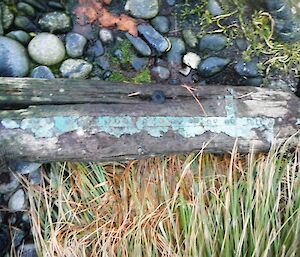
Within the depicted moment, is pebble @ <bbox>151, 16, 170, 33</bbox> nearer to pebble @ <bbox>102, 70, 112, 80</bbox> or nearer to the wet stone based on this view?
pebble @ <bbox>102, 70, 112, 80</bbox>

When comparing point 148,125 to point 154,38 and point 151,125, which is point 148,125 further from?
point 154,38

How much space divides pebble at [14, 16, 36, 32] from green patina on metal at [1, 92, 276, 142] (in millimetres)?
516

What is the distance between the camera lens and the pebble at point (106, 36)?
7.81ft

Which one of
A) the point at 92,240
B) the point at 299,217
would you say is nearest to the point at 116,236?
the point at 92,240

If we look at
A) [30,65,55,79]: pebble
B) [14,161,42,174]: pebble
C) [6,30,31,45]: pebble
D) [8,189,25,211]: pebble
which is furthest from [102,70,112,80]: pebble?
[8,189,25,211]: pebble

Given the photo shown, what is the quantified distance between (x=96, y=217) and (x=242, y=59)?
3.02ft

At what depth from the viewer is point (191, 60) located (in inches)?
95.3

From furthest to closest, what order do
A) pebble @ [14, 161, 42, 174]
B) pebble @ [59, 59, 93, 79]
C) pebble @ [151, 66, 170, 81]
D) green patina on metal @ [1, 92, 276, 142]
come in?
pebble @ [151, 66, 170, 81] → pebble @ [59, 59, 93, 79] → pebble @ [14, 161, 42, 174] → green patina on metal @ [1, 92, 276, 142]

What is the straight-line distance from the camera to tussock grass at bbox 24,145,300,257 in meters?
2.05

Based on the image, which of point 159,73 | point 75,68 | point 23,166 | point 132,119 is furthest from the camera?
point 159,73

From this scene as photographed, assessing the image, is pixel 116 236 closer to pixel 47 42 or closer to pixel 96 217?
pixel 96 217

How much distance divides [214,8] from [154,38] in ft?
0.99

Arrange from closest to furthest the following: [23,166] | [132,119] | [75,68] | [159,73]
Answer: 1. [132,119]
2. [23,166]
3. [75,68]
4. [159,73]

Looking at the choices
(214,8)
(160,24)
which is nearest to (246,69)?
(214,8)
